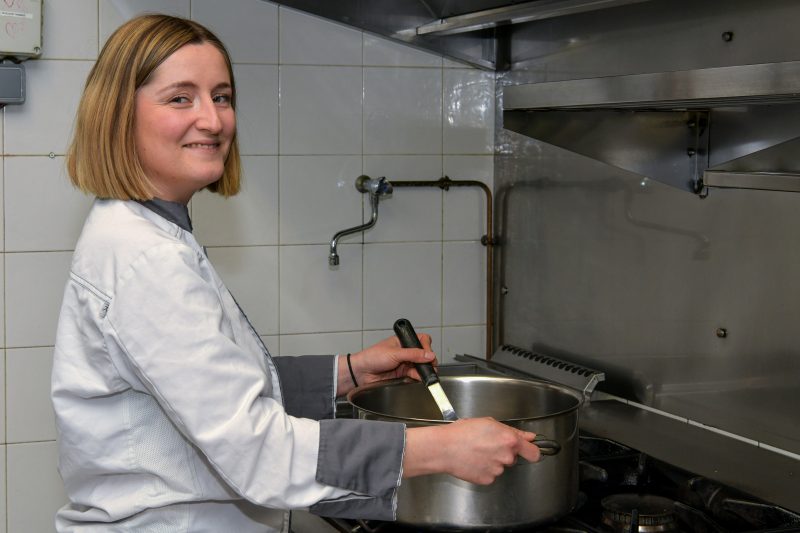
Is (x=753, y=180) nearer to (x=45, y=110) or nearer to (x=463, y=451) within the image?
(x=463, y=451)

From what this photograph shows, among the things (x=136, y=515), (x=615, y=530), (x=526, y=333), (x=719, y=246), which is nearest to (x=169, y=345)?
(x=136, y=515)

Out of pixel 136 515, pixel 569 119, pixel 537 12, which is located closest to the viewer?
pixel 136 515

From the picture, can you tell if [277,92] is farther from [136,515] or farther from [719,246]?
[136,515]

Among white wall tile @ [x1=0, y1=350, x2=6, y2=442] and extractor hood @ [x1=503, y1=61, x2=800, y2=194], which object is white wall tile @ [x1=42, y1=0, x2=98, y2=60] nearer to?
white wall tile @ [x1=0, y1=350, x2=6, y2=442]

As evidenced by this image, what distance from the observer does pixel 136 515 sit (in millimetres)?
1082

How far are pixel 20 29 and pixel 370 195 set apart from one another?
28.6 inches

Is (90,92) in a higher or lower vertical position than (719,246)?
higher

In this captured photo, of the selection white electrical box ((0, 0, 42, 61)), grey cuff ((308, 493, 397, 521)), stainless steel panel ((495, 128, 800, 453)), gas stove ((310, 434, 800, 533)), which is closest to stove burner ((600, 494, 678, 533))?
gas stove ((310, 434, 800, 533))

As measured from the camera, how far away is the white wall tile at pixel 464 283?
216 centimetres

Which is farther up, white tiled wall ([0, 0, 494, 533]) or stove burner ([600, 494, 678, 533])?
white tiled wall ([0, 0, 494, 533])

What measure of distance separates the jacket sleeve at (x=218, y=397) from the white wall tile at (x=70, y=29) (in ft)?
3.25

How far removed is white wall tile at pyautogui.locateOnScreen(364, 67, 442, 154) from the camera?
2.06m

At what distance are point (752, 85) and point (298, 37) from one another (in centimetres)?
112

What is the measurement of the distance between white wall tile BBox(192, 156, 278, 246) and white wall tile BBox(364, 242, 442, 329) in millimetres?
221
